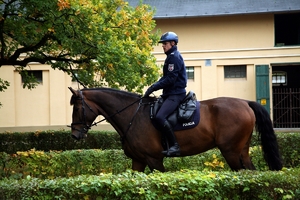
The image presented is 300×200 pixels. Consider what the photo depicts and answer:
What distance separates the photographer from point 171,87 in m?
7.69

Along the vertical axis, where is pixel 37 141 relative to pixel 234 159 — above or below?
below

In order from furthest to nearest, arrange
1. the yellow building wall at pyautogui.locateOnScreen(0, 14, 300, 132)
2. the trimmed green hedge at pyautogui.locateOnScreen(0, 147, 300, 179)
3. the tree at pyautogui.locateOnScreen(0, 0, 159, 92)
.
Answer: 1. the yellow building wall at pyautogui.locateOnScreen(0, 14, 300, 132)
2. the tree at pyautogui.locateOnScreen(0, 0, 159, 92)
3. the trimmed green hedge at pyautogui.locateOnScreen(0, 147, 300, 179)

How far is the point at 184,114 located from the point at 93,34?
159 inches

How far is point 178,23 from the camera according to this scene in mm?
24062

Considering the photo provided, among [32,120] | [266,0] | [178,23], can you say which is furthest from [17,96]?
[266,0]

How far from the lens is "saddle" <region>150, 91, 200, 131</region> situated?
761cm

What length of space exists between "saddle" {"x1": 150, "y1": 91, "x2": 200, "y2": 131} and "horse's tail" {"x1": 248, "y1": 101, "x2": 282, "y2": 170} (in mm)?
1087

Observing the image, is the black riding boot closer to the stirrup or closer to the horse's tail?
the stirrup

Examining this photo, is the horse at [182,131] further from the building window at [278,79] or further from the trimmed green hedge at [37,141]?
the building window at [278,79]

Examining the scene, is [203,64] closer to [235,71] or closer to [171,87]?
[235,71]

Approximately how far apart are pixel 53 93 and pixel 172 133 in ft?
57.3

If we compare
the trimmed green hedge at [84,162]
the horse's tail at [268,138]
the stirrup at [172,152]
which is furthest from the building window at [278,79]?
the stirrup at [172,152]

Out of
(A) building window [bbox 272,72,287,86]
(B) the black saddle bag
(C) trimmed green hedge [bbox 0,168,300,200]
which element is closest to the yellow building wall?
(A) building window [bbox 272,72,287,86]

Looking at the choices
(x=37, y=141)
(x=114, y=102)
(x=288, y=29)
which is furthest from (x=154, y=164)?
(x=288, y=29)
